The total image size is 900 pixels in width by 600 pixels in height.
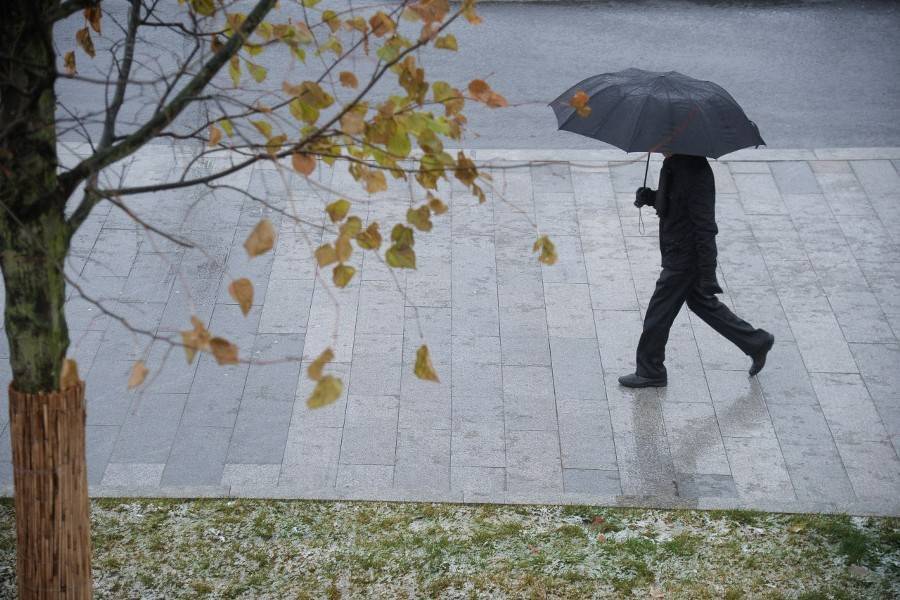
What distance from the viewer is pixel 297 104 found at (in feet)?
14.9

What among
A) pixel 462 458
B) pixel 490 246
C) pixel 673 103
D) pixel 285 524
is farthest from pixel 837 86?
pixel 285 524

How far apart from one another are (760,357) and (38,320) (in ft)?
18.0

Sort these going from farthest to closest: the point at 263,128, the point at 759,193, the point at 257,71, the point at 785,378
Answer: the point at 759,193, the point at 785,378, the point at 257,71, the point at 263,128

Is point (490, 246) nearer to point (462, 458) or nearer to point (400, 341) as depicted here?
point (400, 341)

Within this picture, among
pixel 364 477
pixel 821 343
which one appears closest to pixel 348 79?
pixel 364 477

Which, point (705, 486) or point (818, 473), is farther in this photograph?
point (818, 473)

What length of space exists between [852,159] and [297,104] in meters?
8.73

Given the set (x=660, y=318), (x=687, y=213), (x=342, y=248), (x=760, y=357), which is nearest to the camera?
(x=342, y=248)

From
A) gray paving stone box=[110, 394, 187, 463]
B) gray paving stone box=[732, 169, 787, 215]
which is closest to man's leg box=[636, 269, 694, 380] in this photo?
gray paving stone box=[732, 169, 787, 215]

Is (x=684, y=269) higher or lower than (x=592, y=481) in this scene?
higher

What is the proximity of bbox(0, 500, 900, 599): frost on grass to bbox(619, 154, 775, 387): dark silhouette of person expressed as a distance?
157cm

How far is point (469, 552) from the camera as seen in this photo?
630 centimetres

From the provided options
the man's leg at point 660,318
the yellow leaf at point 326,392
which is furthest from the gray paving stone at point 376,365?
the yellow leaf at point 326,392

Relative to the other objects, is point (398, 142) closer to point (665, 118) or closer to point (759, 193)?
point (665, 118)
